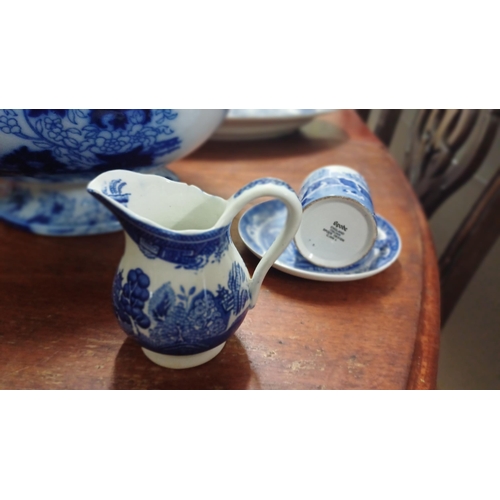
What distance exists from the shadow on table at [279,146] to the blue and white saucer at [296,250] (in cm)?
24

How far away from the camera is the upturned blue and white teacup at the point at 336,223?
1.59 ft

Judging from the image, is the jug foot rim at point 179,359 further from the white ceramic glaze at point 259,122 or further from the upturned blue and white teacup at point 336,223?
the white ceramic glaze at point 259,122

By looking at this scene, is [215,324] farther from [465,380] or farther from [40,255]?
[465,380]

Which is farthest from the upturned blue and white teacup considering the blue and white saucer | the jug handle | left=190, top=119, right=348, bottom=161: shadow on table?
left=190, top=119, right=348, bottom=161: shadow on table

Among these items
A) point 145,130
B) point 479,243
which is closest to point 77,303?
point 145,130

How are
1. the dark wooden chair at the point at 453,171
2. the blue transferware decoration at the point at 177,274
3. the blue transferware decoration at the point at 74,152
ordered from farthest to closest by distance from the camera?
the dark wooden chair at the point at 453,171, the blue transferware decoration at the point at 74,152, the blue transferware decoration at the point at 177,274

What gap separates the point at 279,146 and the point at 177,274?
0.60 metres

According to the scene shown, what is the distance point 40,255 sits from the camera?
0.51 m

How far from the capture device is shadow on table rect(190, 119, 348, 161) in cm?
82

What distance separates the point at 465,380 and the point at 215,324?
975 mm

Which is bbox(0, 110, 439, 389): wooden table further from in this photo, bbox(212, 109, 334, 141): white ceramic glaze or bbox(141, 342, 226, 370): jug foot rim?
bbox(212, 109, 334, 141): white ceramic glaze

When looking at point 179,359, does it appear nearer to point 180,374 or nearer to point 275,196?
point 180,374

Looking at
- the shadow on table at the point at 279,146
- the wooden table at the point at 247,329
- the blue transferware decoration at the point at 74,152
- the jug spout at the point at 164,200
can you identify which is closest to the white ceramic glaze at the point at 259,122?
the shadow on table at the point at 279,146

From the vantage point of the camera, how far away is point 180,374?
376 millimetres
